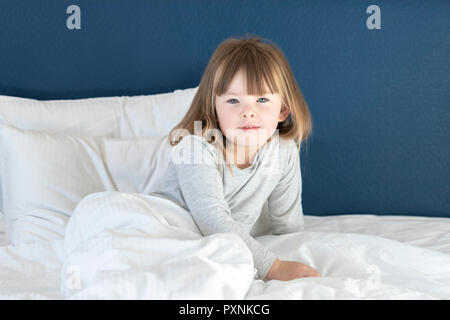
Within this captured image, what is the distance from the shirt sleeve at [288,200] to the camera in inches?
55.7

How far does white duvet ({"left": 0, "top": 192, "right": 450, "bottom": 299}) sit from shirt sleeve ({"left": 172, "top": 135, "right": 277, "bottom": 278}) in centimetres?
4

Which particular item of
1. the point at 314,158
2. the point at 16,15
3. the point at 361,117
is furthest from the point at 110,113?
the point at 361,117

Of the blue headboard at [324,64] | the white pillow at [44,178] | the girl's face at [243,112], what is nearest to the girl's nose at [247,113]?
the girl's face at [243,112]

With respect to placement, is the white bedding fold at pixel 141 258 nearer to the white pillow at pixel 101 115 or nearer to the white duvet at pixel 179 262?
the white duvet at pixel 179 262

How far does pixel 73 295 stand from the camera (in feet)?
2.81

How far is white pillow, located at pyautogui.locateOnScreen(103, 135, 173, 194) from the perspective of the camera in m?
1.46

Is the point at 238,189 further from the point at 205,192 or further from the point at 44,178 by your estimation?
the point at 44,178

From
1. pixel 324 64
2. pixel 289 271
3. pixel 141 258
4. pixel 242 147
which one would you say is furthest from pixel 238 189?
pixel 324 64

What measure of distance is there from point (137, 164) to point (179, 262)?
0.65 meters

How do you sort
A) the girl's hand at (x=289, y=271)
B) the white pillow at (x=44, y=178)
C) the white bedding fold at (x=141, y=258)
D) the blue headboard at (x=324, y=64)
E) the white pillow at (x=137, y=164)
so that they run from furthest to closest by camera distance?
the blue headboard at (x=324, y=64) < the white pillow at (x=137, y=164) < the white pillow at (x=44, y=178) < the girl's hand at (x=289, y=271) < the white bedding fold at (x=141, y=258)

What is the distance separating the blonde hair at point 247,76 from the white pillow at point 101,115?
248 mm

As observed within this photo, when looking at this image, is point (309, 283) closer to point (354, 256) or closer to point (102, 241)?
point (354, 256)

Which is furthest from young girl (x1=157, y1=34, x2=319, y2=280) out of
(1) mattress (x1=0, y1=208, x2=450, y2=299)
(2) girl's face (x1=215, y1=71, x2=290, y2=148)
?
(1) mattress (x1=0, y1=208, x2=450, y2=299)

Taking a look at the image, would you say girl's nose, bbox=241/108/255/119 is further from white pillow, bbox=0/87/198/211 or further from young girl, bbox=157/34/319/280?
white pillow, bbox=0/87/198/211
